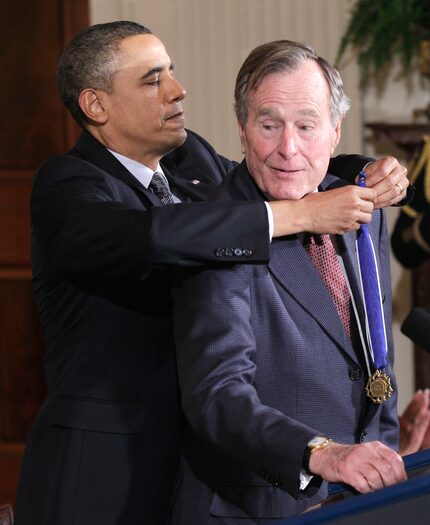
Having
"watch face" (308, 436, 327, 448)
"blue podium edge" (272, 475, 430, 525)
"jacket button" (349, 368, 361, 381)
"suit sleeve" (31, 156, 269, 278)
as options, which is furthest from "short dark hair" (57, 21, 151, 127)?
"blue podium edge" (272, 475, 430, 525)

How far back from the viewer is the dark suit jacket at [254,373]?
1.61 metres

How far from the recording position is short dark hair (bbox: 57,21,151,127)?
2.48 metres

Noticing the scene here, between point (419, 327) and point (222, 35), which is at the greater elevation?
point (419, 327)

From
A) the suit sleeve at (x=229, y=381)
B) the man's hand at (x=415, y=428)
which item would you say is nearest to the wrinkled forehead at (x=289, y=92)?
the suit sleeve at (x=229, y=381)

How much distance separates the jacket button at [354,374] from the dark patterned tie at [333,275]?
5 centimetres

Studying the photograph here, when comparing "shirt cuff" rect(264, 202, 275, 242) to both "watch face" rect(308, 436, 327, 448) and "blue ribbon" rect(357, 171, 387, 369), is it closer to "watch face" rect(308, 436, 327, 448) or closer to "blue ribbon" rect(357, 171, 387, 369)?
"blue ribbon" rect(357, 171, 387, 369)

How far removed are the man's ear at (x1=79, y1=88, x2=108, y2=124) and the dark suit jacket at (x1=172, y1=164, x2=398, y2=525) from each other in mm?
653

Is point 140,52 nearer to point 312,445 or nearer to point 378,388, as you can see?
point 378,388

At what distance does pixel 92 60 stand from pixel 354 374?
3.39ft

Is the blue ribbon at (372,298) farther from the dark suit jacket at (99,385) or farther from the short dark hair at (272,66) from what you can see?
the dark suit jacket at (99,385)

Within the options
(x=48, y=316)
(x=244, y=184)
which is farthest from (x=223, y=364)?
(x=48, y=316)

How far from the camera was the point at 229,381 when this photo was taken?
1.61m

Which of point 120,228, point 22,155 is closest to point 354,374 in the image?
point 120,228

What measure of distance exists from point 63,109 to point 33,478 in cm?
256
